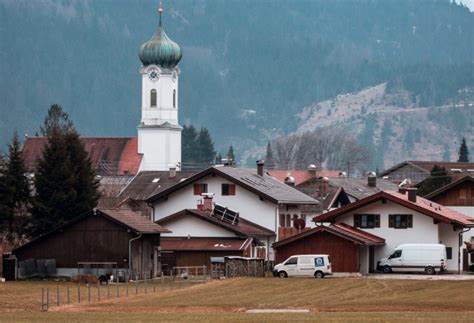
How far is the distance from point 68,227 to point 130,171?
10665 cm

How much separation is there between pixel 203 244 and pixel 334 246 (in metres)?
10.1

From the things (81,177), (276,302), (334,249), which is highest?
(81,177)

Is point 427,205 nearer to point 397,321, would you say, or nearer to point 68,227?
point 68,227

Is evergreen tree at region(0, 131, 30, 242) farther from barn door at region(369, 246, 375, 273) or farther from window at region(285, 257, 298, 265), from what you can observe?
barn door at region(369, 246, 375, 273)

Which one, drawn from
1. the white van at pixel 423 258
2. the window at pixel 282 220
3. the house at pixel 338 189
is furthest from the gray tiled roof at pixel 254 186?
the white van at pixel 423 258

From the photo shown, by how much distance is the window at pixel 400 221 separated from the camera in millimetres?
80500

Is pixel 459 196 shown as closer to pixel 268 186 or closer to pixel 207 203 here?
pixel 268 186

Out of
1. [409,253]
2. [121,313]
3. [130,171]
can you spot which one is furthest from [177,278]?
[130,171]

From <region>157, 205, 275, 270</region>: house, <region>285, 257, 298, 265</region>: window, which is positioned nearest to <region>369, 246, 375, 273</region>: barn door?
<region>285, 257, 298, 265</region>: window

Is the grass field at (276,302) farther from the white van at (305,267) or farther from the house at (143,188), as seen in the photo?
the house at (143,188)

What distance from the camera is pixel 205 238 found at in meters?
86.2

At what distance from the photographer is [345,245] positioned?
76688mm

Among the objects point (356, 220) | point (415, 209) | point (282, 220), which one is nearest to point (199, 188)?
point (282, 220)

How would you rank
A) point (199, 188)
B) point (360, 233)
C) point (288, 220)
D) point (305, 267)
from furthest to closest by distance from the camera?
1. point (288, 220)
2. point (199, 188)
3. point (360, 233)
4. point (305, 267)
